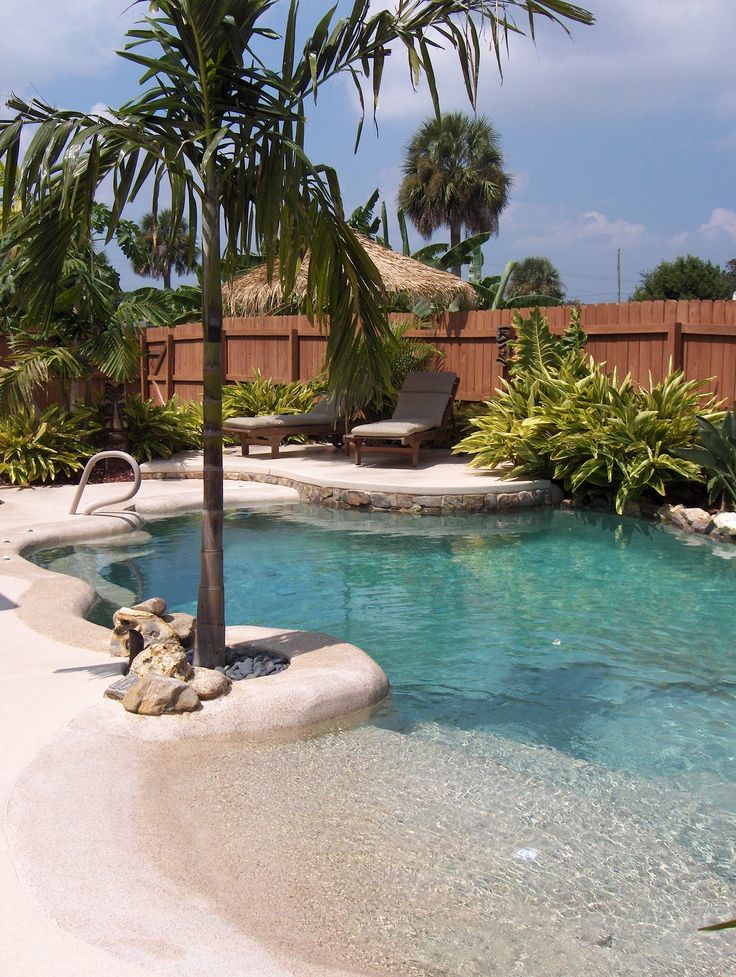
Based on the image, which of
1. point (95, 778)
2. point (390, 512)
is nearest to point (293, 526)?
point (390, 512)

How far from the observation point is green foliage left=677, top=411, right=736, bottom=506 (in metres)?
10.2

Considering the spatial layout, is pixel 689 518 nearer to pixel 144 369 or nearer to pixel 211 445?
pixel 211 445

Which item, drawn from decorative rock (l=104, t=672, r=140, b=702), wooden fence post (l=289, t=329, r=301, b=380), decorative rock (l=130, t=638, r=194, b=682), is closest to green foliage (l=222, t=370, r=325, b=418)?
wooden fence post (l=289, t=329, r=301, b=380)

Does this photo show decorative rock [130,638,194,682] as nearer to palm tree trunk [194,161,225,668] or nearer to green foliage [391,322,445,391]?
palm tree trunk [194,161,225,668]

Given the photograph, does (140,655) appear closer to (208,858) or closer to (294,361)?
(208,858)

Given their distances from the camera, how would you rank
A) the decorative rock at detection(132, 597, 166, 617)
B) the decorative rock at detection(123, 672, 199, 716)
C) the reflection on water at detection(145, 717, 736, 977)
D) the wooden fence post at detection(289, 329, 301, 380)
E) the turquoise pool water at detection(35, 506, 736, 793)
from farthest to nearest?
the wooden fence post at detection(289, 329, 301, 380) < the decorative rock at detection(132, 597, 166, 617) < the turquoise pool water at detection(35, 506, 736, 793) < the decorative rock at detection(123, 672, 199, 716) < the reflection on water at detection(145, 717, 736, 977)

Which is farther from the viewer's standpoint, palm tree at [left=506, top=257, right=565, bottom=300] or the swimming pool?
palm tree at [left=506, top=257, right=565, bottom=300]

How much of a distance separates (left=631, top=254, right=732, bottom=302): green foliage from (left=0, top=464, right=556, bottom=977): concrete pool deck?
39.8 meters

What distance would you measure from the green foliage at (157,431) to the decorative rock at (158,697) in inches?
381

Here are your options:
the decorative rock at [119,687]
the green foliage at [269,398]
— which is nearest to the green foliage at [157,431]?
the green foliage at [269,398]

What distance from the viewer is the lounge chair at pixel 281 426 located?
548 inches

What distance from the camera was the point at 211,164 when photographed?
15.1 feet

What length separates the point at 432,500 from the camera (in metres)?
11.1

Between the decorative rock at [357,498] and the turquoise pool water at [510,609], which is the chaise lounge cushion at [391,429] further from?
the turquoise pool water at [510,609]
